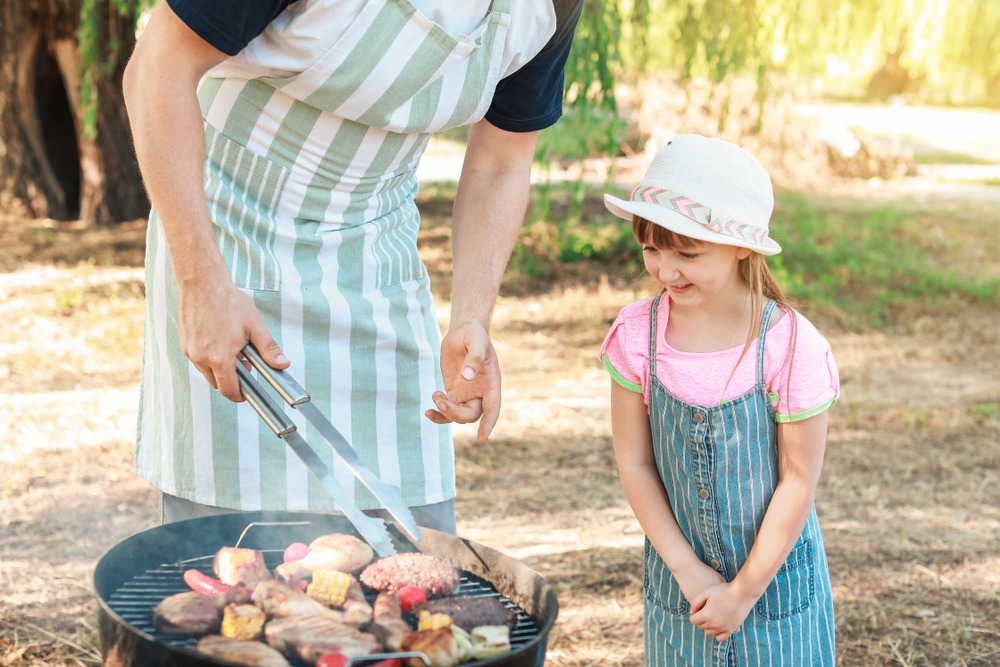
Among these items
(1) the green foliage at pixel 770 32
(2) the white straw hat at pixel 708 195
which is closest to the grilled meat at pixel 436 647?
(2) the white straw hat at pixel 708 195

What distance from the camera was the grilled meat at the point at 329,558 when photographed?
1693 mm

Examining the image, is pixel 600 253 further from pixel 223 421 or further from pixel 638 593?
pixel 223 421

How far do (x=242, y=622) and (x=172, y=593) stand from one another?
21 centimetres

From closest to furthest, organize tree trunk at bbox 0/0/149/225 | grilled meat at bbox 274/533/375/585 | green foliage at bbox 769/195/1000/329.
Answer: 1. grilled meat at bbox 274/533/375/585
2. green foliage at bbox 769/195/1000/329
3. tree trunk at bbox 0/0/149/225

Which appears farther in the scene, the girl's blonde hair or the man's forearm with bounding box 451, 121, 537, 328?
the man's forearm with bounding box 451, 121, 537, 328

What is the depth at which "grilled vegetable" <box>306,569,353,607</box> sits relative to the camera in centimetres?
159

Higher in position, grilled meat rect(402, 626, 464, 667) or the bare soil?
grilled meat rect(402, 626, 464, 667)

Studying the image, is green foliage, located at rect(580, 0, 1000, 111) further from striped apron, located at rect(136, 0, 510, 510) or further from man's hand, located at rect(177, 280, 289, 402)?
man's hand, located at rect(177, 280, 289, 402)

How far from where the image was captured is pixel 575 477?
434cm

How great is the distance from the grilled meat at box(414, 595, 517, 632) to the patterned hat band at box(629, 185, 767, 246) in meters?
0.72

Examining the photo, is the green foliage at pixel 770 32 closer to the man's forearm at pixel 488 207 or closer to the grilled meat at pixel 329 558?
the man's forearm at pixel 488 207

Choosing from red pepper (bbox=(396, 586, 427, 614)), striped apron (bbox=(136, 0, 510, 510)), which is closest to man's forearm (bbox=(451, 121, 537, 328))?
striped apron (bbox=(136, 0, 510, 510))

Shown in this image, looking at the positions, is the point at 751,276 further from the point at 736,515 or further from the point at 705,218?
the point at 736,515

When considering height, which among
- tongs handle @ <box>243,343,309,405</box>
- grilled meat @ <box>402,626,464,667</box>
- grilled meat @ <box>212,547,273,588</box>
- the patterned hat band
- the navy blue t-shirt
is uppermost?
the navy blue t-shirt
